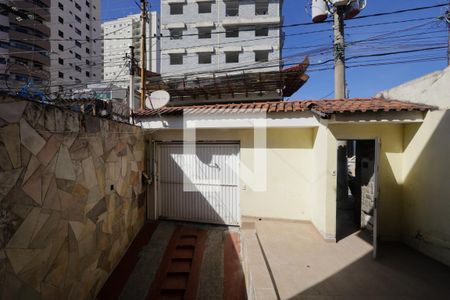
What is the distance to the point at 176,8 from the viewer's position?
971 inches

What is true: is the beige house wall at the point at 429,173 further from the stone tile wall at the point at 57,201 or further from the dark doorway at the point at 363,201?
the stone tile wall at the point at 57,201

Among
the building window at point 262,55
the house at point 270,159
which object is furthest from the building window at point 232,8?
the house at point 270,159

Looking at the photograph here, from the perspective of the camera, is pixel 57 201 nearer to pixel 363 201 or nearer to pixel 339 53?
pixel 363 201

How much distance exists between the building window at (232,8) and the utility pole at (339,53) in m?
15.6

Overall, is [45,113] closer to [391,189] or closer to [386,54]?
[391,189]

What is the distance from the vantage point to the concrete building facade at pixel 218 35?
2350 centimetres

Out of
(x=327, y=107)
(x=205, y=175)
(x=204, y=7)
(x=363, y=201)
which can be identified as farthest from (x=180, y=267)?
(x=204, y=7)

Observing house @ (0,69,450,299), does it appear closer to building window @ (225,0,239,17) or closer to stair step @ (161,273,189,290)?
stair step @ (161,273,189,290)

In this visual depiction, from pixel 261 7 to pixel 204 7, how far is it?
20.7 ft

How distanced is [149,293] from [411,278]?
5177mm

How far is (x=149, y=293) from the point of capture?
4656 millimetres


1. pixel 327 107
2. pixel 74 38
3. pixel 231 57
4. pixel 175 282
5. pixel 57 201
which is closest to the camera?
pixel 57 201

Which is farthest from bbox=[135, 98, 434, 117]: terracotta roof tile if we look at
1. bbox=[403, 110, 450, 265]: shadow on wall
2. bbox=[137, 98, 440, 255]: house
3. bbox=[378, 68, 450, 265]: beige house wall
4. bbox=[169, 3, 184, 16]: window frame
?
bbox=[169, 3, 184, 16]: window frame

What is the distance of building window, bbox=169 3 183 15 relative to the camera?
24.5m
